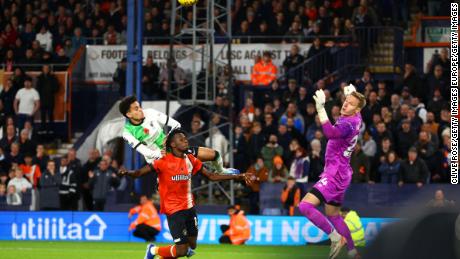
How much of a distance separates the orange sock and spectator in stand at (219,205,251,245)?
29.5 feet

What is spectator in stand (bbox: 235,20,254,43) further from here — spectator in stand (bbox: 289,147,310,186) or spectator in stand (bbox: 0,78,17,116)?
spectator in stand (bbox: 289,147,310,186)

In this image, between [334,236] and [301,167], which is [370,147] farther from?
[334,236]

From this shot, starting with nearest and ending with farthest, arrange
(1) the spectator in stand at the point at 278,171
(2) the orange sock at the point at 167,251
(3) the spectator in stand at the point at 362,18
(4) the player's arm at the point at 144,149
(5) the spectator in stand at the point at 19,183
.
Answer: (2) the orange sock at the point at 167,251 → (4) the player's arm at the point at 144,149 → (1) the spectator in stand at the point at 278,171 → (5) the spectator in stand at the point at 19,183 → (3) the spectator in stand at the point at 362,18

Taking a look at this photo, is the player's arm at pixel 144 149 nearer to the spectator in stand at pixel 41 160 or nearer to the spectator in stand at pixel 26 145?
the spectator in stand at pixel 41 160

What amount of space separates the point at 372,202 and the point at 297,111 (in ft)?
12.6

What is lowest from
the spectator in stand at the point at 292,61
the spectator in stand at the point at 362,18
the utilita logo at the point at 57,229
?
the utilita logo at the point at 57,229

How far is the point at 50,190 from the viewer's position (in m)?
22.2

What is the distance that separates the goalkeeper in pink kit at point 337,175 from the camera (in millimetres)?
10883

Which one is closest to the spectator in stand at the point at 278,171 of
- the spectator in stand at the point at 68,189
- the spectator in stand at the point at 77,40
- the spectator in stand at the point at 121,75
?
the spectator in stand at the point at 68,189

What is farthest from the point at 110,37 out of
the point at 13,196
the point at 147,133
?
the point at 147,133

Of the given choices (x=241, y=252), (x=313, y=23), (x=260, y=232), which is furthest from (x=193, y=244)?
(x=313, y=23)

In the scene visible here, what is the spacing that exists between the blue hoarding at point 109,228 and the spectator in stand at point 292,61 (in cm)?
629

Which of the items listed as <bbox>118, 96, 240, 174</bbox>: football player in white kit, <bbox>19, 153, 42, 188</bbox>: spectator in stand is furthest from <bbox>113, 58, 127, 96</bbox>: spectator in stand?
<bbox>118, 96, 240, 174</bbox>: football player in white kit

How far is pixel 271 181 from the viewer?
20875 millimetres
